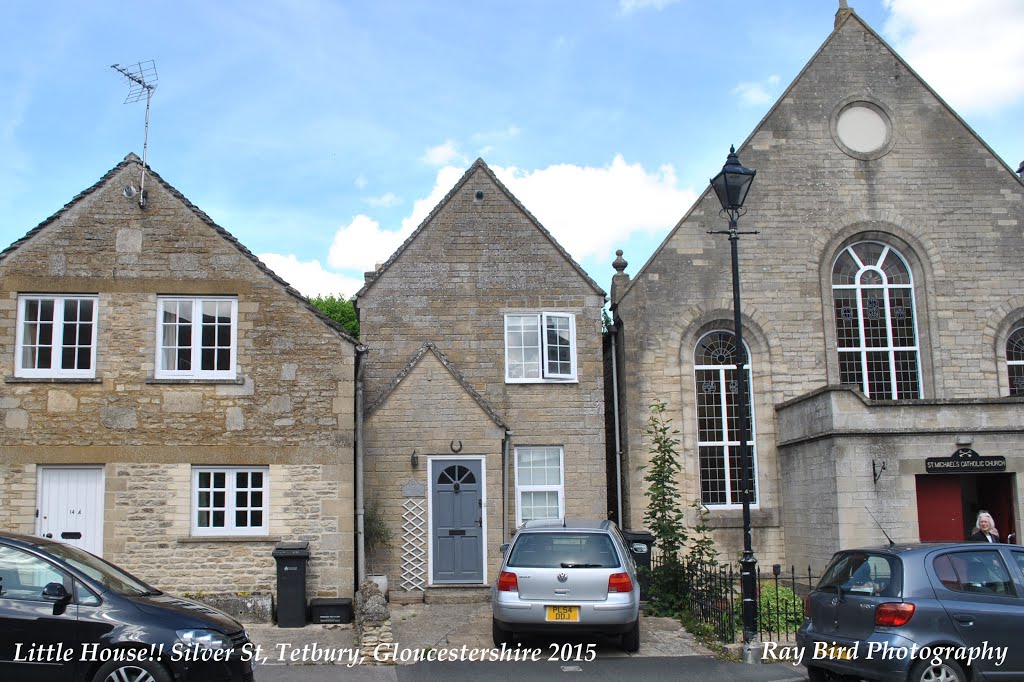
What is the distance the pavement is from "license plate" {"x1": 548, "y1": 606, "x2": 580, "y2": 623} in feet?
1.93

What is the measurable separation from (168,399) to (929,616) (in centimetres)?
1208

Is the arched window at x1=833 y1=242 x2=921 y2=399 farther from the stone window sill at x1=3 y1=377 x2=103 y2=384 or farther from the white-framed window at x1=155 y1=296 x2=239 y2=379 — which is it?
the stone window sill at x1=3 y1=377 x2=103 y2=384

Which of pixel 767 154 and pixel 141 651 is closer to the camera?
pixel 141 651

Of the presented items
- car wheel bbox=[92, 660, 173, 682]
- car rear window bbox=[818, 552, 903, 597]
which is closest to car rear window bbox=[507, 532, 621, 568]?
car rear window bbox=[818, 552, 903, 597]

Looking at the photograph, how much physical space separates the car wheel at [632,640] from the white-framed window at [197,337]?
26.5 ft

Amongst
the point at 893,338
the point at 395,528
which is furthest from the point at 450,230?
the point at 893,338

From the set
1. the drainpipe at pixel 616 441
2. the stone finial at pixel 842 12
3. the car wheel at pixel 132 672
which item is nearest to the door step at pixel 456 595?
the drainpipe at pixel 616 441

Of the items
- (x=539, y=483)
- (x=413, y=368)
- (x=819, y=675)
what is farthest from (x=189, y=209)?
(x=819, y=675)

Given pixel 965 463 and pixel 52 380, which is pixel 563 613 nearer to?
pixel 52 380

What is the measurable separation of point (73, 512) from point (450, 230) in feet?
30.4

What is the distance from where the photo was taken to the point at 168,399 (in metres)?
16.1

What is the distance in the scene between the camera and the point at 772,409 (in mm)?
21375

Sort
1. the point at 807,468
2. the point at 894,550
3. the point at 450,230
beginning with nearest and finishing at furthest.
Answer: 1. the point at 894,550
2. the point at 807,468
3. the point at 450,230

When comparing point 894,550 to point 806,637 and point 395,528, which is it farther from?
point 395,528
